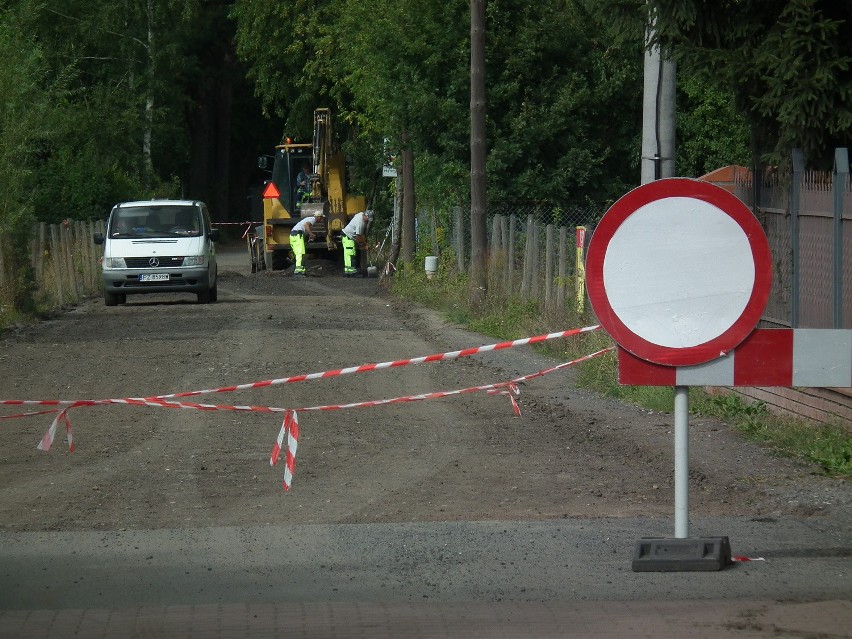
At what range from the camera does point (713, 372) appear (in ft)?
19.9

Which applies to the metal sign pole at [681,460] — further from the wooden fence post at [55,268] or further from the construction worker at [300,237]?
the construction worker at [300,237]

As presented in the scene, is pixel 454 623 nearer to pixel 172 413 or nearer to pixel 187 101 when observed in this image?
pixel 172 413

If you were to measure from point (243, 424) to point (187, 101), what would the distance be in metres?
48.7

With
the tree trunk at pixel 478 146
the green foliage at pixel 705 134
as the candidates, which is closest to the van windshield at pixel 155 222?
the tree trunk at pixel 478 146

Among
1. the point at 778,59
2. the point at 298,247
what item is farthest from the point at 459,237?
the point at 778,59

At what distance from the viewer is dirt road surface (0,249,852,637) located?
5.90m

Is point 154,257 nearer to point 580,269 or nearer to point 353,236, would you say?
point 353,236

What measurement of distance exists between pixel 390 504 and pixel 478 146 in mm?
15547

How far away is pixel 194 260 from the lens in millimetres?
25500

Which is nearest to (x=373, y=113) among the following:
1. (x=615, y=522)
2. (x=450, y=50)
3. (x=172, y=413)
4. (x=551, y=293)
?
(x=450, y=50)

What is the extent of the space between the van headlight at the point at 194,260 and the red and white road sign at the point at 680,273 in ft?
65.3

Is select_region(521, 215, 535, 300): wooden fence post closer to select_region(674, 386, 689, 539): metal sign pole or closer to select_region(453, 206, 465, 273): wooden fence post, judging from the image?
select_region(453, 206, 465, 273): wooden fence post

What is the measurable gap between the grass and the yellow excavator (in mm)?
9286

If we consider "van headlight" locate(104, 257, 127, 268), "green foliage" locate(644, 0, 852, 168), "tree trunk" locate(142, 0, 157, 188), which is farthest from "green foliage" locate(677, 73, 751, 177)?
"tree trunk" locate(142, 0, 157, 188)
